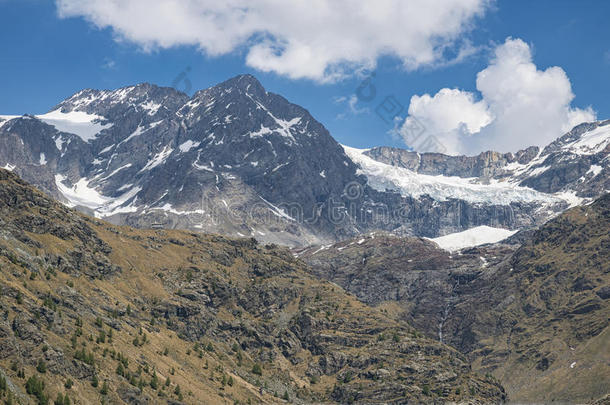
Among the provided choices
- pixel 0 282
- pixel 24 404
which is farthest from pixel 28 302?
pixel 24 404

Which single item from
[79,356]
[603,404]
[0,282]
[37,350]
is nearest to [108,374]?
[79,356]

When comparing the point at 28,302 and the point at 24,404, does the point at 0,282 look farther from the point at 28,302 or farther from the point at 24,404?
the point at 24,404

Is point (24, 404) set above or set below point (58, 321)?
below

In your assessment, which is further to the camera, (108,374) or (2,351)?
(108,374)

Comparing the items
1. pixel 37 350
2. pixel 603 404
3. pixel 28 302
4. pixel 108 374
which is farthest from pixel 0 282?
pixel 603 404

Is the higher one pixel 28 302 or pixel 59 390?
pixel 28 302

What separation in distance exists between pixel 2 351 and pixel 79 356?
24672mm

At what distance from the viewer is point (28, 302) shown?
637 feet

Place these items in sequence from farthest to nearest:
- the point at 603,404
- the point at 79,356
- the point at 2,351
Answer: the point at 79,356 < the point at 2,351 < the point at 603,404

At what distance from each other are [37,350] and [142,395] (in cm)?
3235

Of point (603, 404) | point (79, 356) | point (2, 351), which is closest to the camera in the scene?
point (603, 404)

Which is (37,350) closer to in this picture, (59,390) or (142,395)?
(59,390)

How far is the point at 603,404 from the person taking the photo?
144500 mm

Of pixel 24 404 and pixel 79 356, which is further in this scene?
pixel 79 356
